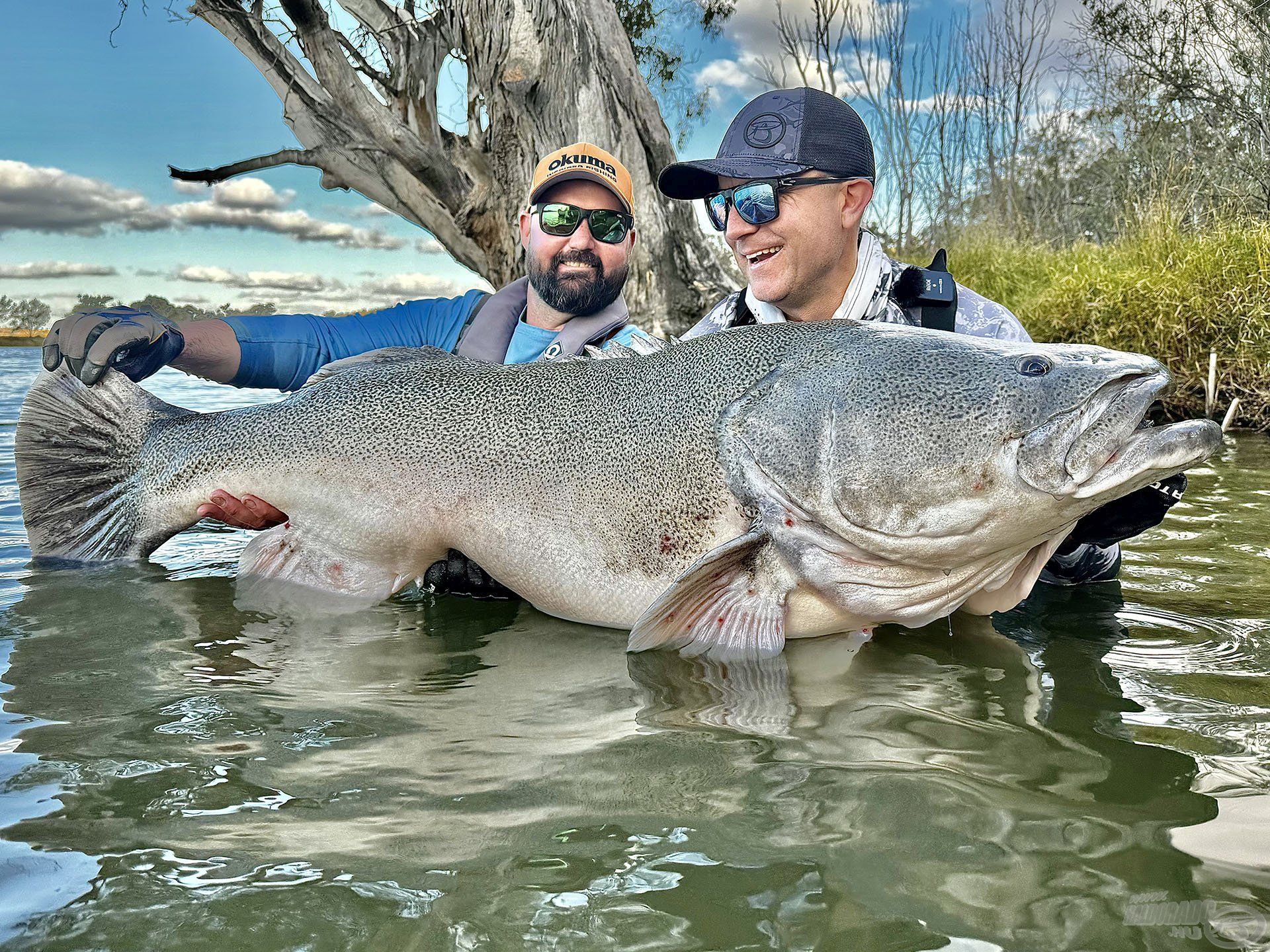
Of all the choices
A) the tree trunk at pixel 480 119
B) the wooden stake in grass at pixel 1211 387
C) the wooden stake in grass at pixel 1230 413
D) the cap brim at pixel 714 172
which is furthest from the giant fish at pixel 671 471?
the tree trunk at pixel 480 119

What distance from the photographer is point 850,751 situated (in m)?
2.25

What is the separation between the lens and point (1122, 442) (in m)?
2.49

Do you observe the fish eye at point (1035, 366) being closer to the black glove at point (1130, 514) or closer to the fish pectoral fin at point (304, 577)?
the black glove at point (1130, 514)

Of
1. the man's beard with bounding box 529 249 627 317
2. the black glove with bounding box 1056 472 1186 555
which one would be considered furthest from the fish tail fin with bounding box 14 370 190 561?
the black glove with bounding box 1056 472 1186 555

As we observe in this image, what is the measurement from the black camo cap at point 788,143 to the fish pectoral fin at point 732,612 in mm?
1688

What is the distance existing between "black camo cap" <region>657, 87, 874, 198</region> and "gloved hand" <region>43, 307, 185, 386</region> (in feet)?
7.43

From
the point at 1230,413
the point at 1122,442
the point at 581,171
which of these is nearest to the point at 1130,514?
the point at 1122,442

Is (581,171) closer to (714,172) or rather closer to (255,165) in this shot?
(714,172)

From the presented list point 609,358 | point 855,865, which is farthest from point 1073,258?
point 855,865

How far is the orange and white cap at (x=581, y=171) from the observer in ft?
16.6

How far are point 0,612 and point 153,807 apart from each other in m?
1.98

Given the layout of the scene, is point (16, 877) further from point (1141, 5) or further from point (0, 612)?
point (1141, 5)

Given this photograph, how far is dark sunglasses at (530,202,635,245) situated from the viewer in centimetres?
507

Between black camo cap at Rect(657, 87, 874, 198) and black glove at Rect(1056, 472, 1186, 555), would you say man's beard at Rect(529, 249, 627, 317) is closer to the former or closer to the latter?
black camo cap at Rect(657, 87, 874, 198)
